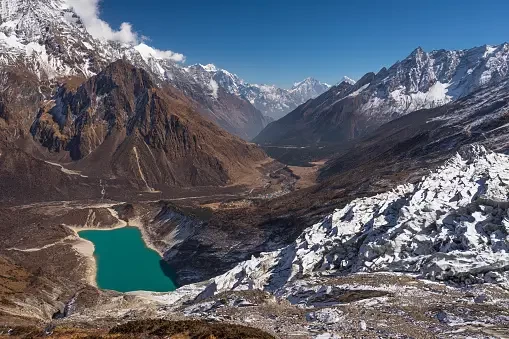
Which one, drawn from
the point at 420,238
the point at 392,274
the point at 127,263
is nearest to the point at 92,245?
the point at 127,263

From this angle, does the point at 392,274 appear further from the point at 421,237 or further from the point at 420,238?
the point at 421,237

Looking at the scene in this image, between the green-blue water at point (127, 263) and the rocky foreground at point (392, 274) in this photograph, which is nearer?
the rocky foreground at point (392, 274)

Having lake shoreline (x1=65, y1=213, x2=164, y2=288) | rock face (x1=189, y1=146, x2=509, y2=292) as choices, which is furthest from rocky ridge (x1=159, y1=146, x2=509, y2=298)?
lake shoreline (x1=65, y1=213, x2=164, y2=288)

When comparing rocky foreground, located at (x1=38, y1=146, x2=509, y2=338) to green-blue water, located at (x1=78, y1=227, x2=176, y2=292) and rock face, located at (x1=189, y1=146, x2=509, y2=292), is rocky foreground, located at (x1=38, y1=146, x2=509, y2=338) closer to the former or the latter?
rock face, located at (x1=189, y1=146, x2=509, y2=292)

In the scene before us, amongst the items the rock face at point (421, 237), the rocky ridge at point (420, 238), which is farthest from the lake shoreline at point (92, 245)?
the rock face at point (421, 237)

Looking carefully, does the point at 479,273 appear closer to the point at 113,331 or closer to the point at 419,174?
the point at 113,331

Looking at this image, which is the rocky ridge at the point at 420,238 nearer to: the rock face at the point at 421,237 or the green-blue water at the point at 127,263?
the rock face at the point at 421,237
